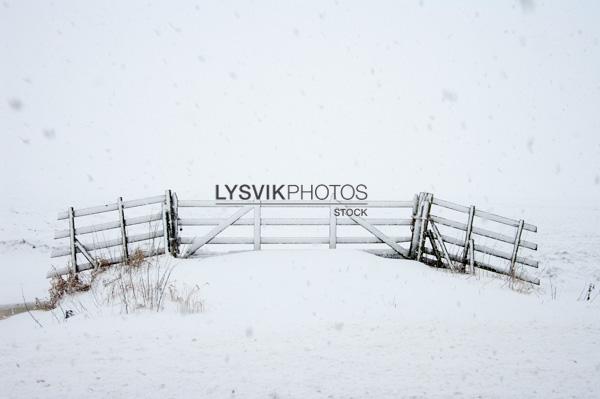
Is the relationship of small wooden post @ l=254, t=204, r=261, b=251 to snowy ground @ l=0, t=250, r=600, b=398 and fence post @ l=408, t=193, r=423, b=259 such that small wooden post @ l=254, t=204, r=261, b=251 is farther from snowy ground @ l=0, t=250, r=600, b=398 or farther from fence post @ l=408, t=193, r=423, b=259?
fence post @ l=408, t=193, r=423, b=259

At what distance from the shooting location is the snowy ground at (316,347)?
3.62 meters

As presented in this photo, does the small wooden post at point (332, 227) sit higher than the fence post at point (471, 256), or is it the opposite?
the small wooden post at point (332, 227)

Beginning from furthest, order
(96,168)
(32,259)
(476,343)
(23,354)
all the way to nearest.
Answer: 1. (96,168)
2. (32,259)
3. (476,343)
4. (23,354)

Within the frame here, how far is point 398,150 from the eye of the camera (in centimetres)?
9406

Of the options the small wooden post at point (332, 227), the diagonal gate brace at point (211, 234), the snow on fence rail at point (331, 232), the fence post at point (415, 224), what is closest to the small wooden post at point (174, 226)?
the snow on fence rail at point (331, 232)

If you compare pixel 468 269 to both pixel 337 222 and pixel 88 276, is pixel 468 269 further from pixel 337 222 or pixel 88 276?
pixel 88 276

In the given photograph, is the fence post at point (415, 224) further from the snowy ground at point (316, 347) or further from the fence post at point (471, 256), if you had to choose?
the snowy ground at point (316, 347)

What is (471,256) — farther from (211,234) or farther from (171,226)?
(171,226)

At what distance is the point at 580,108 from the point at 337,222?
607 feet

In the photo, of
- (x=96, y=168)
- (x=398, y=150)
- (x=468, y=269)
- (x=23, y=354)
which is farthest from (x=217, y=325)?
(x=398, y=150)

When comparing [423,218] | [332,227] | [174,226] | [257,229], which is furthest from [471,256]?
[174,226]

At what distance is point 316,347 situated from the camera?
447 centimetres

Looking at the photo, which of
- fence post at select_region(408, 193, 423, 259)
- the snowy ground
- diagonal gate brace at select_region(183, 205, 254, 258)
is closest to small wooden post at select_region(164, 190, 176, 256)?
diagonal gate brace at select_region(183, 205, 254, 258)

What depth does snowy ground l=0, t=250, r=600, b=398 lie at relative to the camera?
11.9 ft
